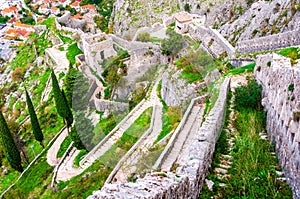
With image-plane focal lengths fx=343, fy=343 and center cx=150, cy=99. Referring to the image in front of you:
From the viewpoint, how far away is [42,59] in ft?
142

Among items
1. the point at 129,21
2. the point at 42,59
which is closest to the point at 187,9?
the point at 129,21

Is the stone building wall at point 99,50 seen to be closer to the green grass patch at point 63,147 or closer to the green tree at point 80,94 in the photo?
the green tree at point 80,94

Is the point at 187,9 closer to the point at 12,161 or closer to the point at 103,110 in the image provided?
the point at 103,110

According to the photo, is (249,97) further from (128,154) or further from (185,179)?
(128,154)

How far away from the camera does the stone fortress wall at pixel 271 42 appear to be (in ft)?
69.4

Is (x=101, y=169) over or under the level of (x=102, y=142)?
under

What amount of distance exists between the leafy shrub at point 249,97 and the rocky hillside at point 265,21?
13696 mm

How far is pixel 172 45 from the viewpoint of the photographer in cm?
2708

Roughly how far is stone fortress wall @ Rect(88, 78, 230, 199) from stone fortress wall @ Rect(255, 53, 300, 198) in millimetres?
1751

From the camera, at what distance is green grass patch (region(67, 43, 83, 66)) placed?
38.4 meters

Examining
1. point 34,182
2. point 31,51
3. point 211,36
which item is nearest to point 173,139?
point 34,182

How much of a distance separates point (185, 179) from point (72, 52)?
1352 inches

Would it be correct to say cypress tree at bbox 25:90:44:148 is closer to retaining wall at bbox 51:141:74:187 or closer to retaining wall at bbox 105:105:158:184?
retaining wall at bbox 51:141:74:187

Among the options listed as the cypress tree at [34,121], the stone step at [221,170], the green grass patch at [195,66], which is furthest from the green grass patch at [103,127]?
the stone step at [221,170]
